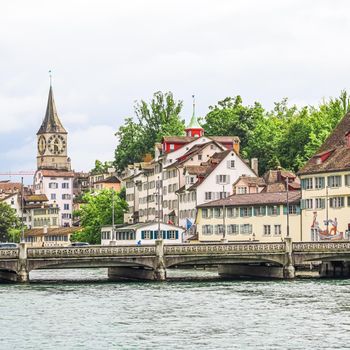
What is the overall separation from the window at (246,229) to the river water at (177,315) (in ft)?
125

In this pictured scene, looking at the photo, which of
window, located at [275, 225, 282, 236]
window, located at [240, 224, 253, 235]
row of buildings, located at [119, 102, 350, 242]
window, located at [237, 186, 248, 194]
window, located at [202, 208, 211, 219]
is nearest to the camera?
row of buildings, located at [119, 102, 350, 242]

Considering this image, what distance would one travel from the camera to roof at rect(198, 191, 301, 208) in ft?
425

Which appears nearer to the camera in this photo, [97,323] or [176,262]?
[97,323]

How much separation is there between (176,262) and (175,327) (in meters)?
33.1

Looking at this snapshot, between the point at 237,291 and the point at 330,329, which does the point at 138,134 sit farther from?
the point at 330,329

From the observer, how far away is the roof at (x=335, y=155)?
122 meters

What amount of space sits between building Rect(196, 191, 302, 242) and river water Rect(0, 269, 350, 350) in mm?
33154

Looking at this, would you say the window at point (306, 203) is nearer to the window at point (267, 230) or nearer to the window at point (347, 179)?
the window at point (267, 230)

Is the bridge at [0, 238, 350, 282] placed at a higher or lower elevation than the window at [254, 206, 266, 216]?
lower

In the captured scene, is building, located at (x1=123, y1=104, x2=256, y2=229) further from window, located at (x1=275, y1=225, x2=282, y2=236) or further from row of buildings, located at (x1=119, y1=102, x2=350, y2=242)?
window, located at (x1=275, y1=225, x2=282, y2=236)

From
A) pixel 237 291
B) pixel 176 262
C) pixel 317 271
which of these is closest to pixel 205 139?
pixel 317 271

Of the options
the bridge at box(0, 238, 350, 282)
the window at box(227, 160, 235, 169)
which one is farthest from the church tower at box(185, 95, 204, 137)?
the bridge at box(0, 238, 350, 282)

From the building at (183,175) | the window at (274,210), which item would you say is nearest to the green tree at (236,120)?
the building at (183,175)

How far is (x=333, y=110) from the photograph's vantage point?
16050cm
